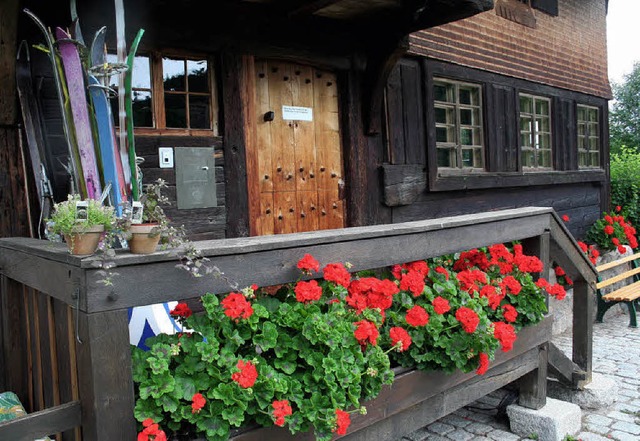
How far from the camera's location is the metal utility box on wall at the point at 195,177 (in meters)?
3.78

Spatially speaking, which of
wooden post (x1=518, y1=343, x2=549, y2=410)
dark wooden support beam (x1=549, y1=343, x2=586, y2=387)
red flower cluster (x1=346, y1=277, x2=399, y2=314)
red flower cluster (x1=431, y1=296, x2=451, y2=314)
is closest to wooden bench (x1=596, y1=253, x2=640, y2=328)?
dark wooden support beam (x1=549, y1=343, x2=586, y2=387)

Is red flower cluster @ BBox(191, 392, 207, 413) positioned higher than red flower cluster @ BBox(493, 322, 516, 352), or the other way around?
red flower cluster @ BBox(191, 392, 207, 413)

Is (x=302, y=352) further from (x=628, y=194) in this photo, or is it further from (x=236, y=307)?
(x=628, y=194)

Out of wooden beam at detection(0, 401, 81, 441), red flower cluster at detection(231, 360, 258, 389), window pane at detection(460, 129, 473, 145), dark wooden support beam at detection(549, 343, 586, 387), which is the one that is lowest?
dark wooden support beam at detection(549, 343, 586, 387)

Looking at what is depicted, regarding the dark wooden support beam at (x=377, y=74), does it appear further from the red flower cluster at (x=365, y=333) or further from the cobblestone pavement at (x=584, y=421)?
the red flower cluster at (x=365, y=333)

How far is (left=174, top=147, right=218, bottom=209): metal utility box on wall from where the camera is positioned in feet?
12.4

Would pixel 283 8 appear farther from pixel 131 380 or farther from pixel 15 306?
pixel 131 380

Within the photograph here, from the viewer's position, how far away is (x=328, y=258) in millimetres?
2338

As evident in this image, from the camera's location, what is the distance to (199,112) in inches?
154

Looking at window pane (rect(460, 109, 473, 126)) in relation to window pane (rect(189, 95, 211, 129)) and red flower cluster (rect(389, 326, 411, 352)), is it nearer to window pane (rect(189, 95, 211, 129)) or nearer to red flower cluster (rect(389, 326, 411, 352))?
window pane (rect(189, 95, 211, 129))

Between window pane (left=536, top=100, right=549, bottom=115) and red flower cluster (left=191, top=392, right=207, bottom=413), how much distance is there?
280 inches

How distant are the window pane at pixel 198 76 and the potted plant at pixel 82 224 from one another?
7.47 ft

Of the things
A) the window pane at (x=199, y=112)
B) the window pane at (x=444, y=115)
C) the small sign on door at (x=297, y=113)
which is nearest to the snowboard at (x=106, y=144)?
the window pane at (x=199, y=112)

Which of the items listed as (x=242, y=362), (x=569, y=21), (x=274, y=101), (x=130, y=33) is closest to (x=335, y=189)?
(x=274, y=101)
